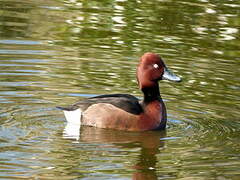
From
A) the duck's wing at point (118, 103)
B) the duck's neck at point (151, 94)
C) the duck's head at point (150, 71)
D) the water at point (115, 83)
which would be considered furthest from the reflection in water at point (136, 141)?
the duck's head at point (150, 71)

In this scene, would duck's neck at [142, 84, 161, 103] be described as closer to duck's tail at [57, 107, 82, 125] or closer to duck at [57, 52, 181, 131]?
Result: duck at [57, 52, 181, 131]

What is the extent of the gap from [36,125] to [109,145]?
3.80 ft

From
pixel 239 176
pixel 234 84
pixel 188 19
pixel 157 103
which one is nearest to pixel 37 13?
pixel 188 19

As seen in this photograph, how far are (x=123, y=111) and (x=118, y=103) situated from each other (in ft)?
0.41

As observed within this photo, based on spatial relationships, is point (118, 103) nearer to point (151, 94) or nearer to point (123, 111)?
point (123, 111)

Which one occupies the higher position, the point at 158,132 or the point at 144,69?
the point at 144,69

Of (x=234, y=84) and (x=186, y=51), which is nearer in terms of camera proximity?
(x=234, y=84)

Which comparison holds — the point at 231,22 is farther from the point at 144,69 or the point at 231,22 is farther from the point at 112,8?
the point at 144,69

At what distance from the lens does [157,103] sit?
1155 centimetres

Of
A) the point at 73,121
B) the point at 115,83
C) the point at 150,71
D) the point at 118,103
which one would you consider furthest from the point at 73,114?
the point at 115,83

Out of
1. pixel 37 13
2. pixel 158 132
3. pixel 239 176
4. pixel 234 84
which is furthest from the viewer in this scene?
pixel 37 13

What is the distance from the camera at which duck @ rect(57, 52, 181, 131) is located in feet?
37.3

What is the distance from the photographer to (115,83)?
43.6 feet

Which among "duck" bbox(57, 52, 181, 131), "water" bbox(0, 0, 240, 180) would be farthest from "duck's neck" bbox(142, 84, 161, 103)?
"water" bbox(0, 0, 240, 180)
